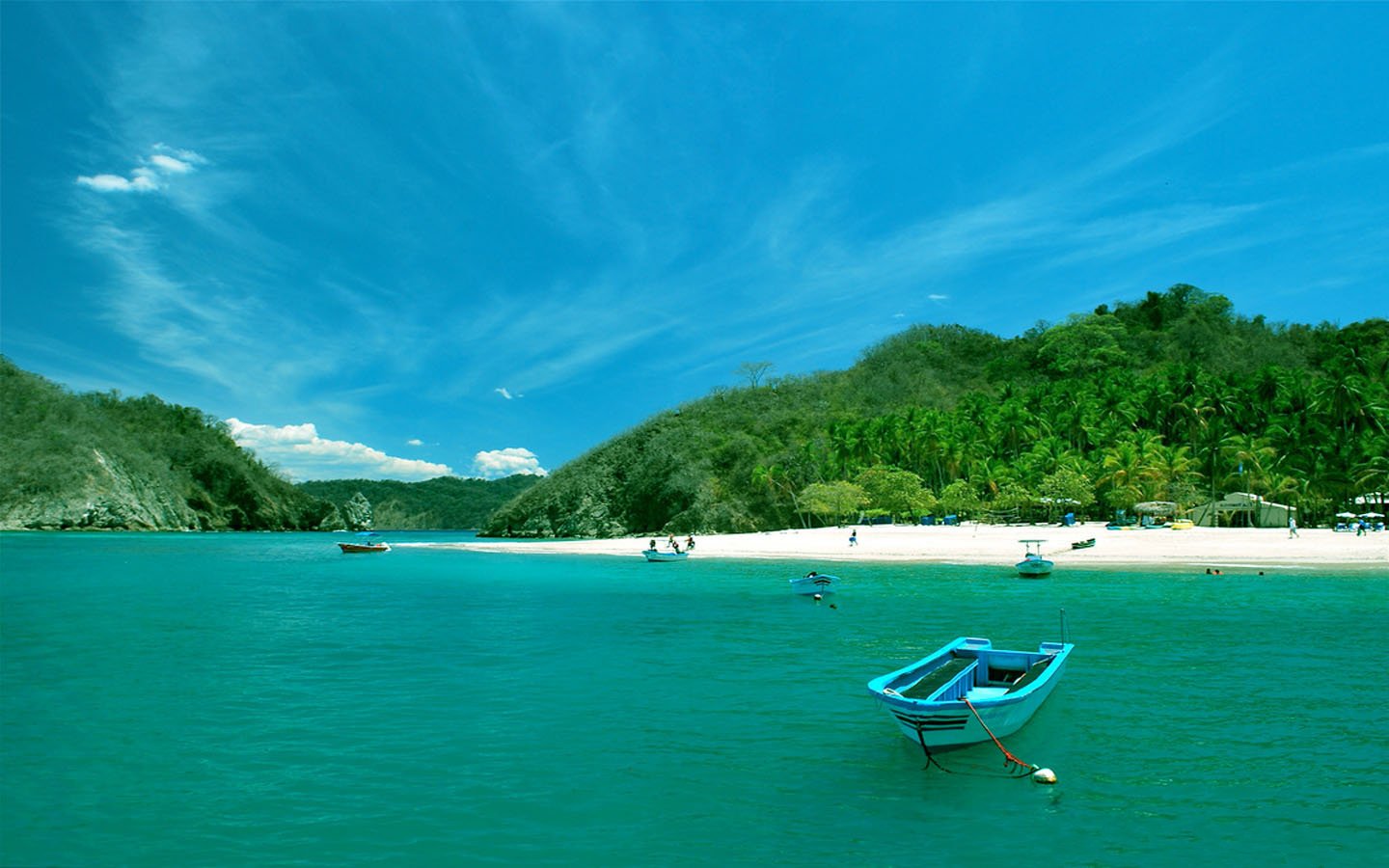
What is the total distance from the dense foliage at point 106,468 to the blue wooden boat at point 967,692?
172755 millimetres

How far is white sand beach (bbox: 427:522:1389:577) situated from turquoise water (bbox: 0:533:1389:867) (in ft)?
82.1

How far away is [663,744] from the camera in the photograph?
1443 centimetres

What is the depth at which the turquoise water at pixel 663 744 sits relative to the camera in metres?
10.3

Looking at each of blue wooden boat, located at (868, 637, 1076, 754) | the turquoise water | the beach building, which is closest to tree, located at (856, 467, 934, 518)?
the beach building

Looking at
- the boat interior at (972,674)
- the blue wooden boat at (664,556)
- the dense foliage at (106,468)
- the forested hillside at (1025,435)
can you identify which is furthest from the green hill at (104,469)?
the boat interior at (972,674)

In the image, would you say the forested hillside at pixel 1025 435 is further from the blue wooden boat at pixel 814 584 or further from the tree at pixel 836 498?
the blue wooden boat at pixel 814 584

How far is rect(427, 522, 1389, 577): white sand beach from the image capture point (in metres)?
52.7

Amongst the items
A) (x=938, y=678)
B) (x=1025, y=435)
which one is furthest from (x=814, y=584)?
(x=1025, y=435)

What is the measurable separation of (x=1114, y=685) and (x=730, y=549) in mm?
56565

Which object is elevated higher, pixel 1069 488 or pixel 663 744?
pixel 1069 488

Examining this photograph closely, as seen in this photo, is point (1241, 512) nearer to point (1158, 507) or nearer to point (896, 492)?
point (1158, 507)

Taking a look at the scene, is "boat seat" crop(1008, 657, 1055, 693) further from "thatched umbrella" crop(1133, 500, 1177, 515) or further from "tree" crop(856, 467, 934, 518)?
"tree" crop(856, 467, 934, 518)

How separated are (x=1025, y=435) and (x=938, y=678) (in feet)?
288

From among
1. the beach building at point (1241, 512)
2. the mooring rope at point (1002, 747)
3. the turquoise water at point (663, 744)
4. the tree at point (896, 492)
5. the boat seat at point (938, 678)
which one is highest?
the tree at point (896, 492)
